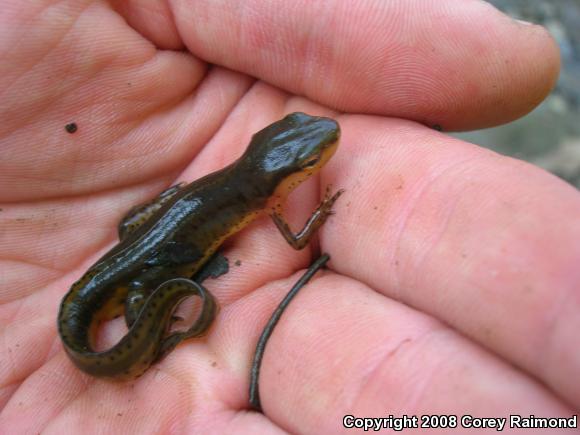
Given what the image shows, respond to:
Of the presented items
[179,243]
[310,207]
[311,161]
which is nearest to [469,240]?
[311,161]

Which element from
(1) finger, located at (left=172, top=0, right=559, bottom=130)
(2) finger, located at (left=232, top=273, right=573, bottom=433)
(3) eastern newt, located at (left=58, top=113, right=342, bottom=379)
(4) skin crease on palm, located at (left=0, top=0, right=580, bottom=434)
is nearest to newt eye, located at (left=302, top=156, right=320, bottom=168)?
(3) eastern newt, located at (left=58, top=113, right=342, bottom=379)

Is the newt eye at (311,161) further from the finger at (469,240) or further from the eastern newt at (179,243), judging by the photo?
the finger at (469,240)

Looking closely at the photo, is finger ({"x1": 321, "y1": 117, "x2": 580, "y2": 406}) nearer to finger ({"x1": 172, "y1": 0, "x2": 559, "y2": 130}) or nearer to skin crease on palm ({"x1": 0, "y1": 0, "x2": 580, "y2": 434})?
skin crease on palm ({"x1": 0, "y1": 0, "x2": 580, "y2": 434})

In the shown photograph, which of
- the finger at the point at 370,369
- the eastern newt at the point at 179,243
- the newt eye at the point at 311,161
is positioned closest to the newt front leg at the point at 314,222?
the eastern newt at the point at 179,243

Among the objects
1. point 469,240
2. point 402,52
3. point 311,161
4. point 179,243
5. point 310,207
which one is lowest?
point 179,243

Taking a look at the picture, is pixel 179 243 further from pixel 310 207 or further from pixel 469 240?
pixel 469 240

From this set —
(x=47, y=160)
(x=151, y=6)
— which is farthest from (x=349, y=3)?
(x=47, y=160)

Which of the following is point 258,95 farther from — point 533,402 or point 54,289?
point 533,402
